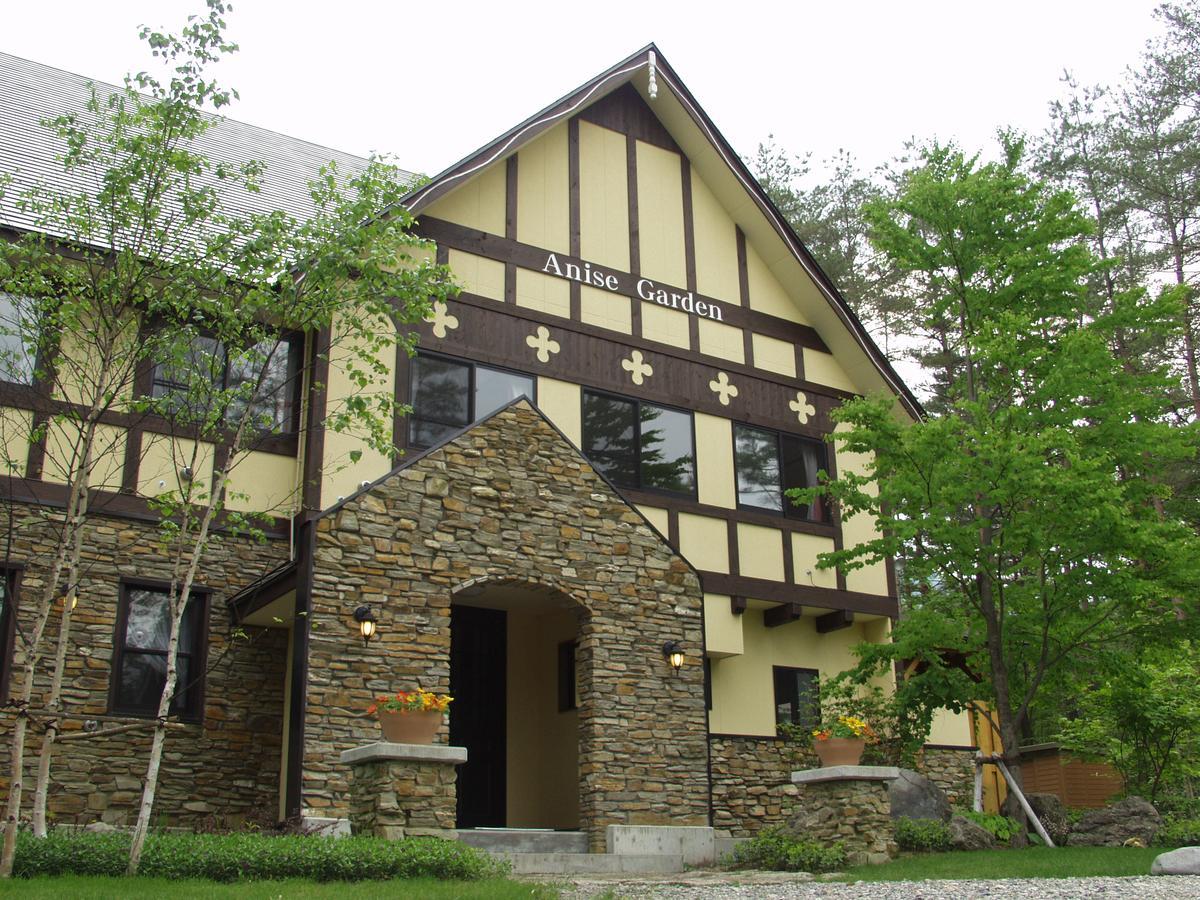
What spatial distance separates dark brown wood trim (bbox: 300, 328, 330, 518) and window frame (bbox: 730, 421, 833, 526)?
5975 mm

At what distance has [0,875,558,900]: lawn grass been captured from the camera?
7.05m

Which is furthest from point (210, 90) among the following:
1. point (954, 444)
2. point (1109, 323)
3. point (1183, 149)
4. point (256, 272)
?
point (1183, 149)

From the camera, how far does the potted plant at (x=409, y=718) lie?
9734mm

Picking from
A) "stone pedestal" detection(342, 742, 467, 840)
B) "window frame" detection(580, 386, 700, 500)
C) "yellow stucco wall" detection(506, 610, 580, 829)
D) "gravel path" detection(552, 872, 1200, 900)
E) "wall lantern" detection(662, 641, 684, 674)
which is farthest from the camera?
"window frame" detection(580, 386, 700, 500)

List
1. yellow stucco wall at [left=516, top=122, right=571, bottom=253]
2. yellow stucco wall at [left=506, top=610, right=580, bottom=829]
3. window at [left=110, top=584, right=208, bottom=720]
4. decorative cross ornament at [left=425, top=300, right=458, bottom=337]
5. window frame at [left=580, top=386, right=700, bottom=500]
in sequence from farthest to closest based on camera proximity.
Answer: yellow stucco wall at [left=516, top=122, right=571, bottom=253] < window frame at [left=580, top=386, right=700, bottom=500] < decorative cross ornament at [left=425, top=300, right=458, bottom=337] < yellow stucco wall at [left=506, top=610, right=580, bottom=829] < window at [left=110, top=584, right=208, bottom=720]

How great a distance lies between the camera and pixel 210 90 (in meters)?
9.39

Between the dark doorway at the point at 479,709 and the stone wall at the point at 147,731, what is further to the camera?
the dark doorway at the point at 479,709

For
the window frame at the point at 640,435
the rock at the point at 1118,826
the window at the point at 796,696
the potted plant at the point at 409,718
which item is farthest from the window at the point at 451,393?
the rock at the point at 1118,826

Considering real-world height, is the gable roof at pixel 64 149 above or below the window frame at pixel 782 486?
above

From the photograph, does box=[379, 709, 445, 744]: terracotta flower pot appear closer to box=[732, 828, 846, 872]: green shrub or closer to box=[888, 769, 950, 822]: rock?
box=[732, 828, 846, 872]: green shrub

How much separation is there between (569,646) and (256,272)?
6.24 metres

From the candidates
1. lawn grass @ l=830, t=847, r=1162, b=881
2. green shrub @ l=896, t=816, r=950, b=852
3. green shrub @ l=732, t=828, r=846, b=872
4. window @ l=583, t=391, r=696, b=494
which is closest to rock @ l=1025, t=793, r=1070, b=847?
lawn grass @ l=830, t=847, r=1162, b=881

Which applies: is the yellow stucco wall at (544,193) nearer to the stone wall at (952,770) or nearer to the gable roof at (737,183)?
the gable roof at (737,183)

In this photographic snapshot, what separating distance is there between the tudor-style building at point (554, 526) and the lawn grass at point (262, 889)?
2488 millimetres
